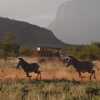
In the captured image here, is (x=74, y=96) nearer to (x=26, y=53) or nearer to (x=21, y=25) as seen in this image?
(x=26, y=53)

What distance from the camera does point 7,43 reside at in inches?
2142

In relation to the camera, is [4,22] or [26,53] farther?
[4,22]

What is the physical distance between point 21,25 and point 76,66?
132993 mm

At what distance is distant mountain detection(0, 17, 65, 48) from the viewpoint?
447ft

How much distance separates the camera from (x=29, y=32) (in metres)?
151

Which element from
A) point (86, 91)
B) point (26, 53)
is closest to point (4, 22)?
point (26, 53)

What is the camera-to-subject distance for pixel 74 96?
12.2 m

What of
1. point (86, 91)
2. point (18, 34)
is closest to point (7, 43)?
point (86, 91)

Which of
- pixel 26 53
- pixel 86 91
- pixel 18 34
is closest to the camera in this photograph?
pixel 86 91

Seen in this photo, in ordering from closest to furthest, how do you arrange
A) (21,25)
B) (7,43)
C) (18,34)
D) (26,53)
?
(7,43)
(26,53)
(18,34)
(21,25)

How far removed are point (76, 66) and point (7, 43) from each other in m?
31.5

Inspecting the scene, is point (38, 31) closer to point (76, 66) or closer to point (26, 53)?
point (26, 53)

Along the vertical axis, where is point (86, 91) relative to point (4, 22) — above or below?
below

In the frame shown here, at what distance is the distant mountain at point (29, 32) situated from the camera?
136375mm
